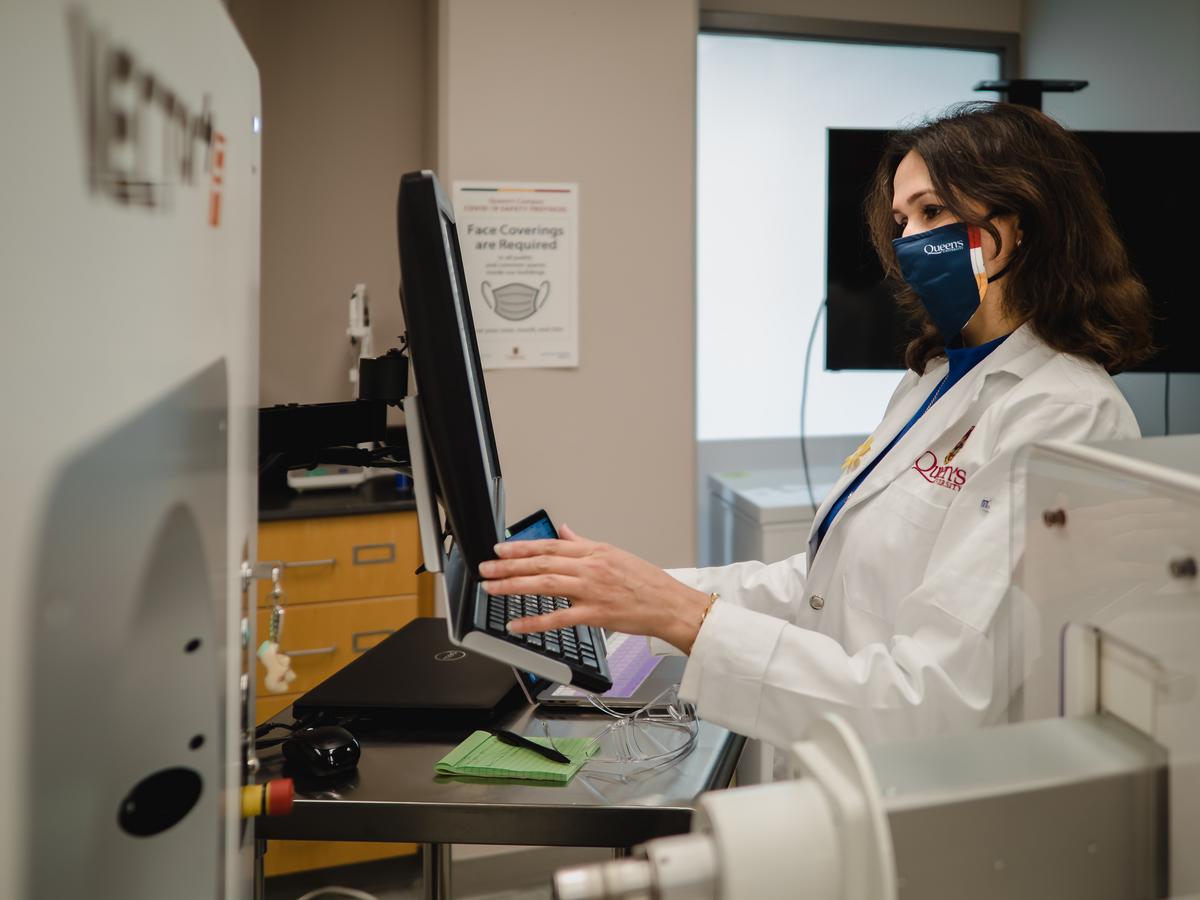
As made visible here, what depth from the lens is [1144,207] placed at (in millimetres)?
2779

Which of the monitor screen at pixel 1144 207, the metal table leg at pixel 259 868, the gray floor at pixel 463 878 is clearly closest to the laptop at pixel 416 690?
the metal table leg at pixel 259 868

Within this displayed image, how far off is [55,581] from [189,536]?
201mm

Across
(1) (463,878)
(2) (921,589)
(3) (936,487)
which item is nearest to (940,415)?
(3) (936,487)

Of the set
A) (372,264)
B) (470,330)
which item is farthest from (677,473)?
(470,330)

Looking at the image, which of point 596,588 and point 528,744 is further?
point 528,744

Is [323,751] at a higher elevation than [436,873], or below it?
higher

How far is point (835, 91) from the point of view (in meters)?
3.48

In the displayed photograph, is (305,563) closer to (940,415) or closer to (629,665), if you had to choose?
(629,665)

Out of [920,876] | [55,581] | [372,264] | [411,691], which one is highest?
[372,264]

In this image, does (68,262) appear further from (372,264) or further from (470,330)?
(372,264)

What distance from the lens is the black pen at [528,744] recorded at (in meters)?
1.13

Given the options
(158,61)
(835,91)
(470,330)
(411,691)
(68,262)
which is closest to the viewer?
(68,262)

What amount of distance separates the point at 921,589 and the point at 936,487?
0.21 m

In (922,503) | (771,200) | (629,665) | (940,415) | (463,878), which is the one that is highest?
(771,200)
